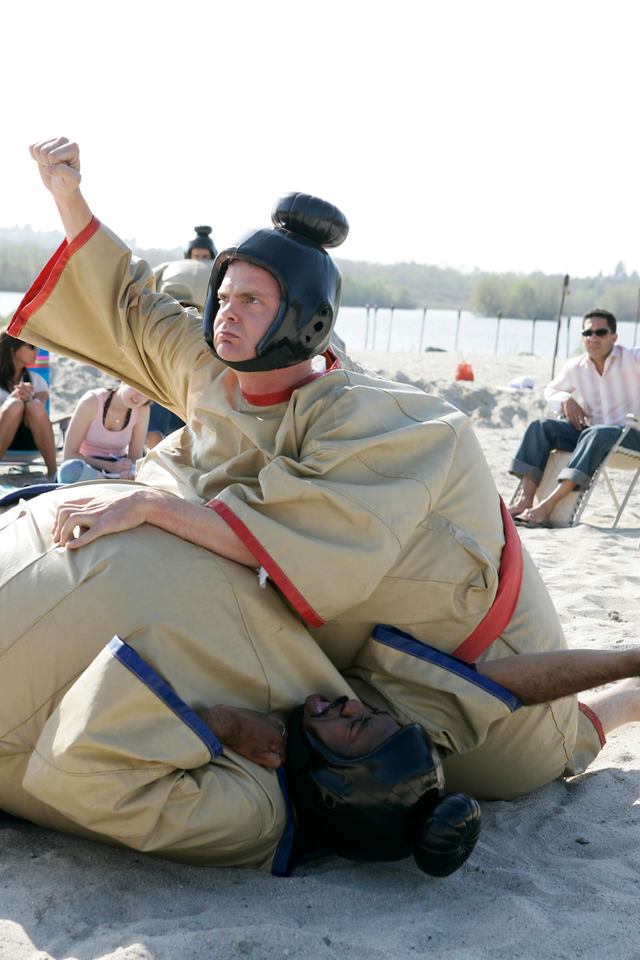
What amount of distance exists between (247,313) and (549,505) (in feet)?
18.7

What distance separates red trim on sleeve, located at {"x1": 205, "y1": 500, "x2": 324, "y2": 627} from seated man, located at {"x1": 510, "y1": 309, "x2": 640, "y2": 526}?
602 centimetres

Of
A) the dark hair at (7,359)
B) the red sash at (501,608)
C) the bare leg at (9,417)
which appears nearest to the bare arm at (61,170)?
the red sash at (501,608)

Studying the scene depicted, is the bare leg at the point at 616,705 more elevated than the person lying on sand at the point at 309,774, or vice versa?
the person lying on sand at the point at 309,774

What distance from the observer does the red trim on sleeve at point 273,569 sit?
306 centimetres

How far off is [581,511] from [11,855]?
6391 millimetres

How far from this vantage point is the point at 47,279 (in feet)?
12.9

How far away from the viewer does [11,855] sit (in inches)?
117

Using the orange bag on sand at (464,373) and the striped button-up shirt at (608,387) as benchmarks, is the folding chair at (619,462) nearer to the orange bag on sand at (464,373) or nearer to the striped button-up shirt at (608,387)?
the striped button-up shirt at (608,387)

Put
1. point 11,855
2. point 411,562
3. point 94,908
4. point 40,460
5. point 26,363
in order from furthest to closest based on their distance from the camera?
point 40,460
point 26,363
point 411,562
point 11,855
point 94,908

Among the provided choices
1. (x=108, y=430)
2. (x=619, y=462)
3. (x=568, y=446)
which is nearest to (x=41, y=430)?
(x=108, y=430)

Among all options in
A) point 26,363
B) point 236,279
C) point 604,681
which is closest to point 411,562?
point 604,681

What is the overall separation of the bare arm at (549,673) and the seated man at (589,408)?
5536 millimetres

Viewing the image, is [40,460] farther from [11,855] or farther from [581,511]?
[11,855]

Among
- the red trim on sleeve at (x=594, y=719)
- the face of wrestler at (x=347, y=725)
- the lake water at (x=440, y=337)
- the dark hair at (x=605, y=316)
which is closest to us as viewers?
the face of wrestler at (x=347, y=725)
